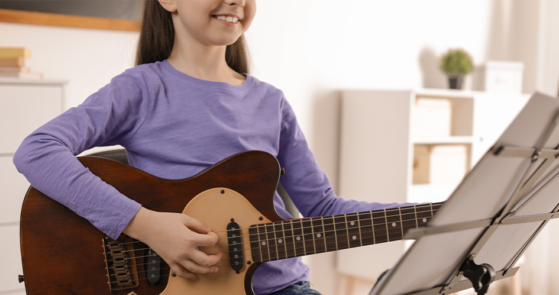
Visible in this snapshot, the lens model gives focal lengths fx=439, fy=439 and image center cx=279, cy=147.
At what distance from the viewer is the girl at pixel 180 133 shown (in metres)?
0.80

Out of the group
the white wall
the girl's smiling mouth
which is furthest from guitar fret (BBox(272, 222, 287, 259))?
the white wall

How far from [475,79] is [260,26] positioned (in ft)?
5.17

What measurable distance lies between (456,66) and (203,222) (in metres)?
2.06

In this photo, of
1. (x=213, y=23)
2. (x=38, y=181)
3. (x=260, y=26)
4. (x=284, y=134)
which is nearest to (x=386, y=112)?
(x=260, y=26)

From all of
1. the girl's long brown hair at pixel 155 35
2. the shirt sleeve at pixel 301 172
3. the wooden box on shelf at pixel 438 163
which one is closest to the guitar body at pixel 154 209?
the shirt sleeve at pixel 301 172

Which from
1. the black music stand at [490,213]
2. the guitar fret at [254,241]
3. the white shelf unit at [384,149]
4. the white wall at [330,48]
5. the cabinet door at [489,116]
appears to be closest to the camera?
the black music stand at [490,213]

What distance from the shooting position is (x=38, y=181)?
0.79 metres

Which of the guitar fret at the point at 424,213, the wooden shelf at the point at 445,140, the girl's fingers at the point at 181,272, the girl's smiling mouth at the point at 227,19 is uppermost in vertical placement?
the girl's smiling mouth at the point at 227,19

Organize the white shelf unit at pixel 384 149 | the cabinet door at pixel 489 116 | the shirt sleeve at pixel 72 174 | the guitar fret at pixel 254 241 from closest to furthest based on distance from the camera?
1. the shirt sleeve at pixel 72 174
2. the guitar fret at pixel 254 241
3. the white shelf unit at pixel 384 149
4. the cabinet door at pixel 489 116

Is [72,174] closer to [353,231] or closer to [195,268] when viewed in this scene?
[195,268]

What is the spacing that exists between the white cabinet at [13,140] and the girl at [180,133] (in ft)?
1.10

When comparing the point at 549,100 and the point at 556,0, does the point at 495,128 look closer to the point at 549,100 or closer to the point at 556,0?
the point at 556,0

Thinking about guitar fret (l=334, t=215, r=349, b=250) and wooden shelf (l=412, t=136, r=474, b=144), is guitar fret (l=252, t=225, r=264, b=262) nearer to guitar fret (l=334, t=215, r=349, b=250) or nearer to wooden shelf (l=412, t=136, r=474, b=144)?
guitar fret (l=334, t=215, r=349, b=250)

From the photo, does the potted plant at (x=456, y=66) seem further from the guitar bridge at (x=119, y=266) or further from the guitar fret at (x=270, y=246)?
the guitar bridge at (x=119, y=266)
